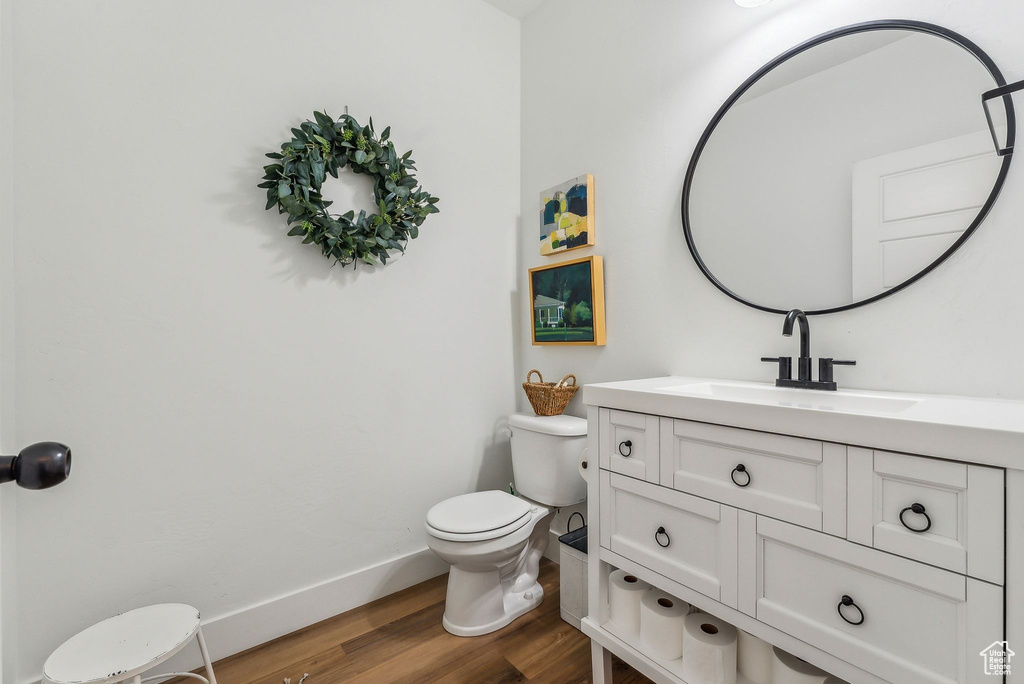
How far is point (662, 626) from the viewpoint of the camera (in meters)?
1.21

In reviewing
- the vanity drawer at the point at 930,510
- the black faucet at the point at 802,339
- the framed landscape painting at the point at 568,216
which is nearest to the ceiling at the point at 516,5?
the framed landscape painting at the point at 568,216

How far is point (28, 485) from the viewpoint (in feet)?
1.53

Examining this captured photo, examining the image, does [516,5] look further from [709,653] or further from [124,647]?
[124,647]

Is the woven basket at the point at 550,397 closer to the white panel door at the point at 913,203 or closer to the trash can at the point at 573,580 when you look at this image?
the trash can at the point at 573,580

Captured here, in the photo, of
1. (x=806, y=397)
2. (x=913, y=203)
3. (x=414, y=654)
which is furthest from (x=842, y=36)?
(x=414, y=654)

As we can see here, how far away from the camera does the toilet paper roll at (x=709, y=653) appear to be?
43.3 inches

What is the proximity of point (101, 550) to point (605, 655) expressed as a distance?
1.55m

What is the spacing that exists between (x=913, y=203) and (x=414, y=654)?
6.59 feet

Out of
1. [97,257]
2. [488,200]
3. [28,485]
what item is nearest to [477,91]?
[488,200]

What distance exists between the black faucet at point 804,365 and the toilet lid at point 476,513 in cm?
100

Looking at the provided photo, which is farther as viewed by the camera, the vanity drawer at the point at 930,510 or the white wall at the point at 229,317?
the white wall at the point at 229,317

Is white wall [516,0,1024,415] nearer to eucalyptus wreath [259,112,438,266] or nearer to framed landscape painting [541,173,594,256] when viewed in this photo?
framed landscape painting [541,173,594,256]

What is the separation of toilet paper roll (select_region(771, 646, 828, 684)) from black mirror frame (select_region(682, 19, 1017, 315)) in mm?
875

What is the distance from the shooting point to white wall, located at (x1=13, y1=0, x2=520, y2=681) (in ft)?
4.36
